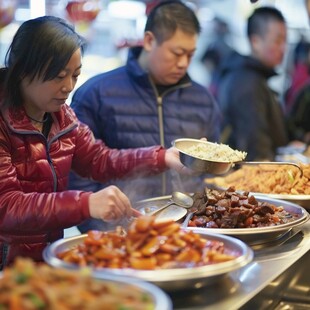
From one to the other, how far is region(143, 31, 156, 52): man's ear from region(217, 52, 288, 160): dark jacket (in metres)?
1.55

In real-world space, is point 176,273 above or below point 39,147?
below

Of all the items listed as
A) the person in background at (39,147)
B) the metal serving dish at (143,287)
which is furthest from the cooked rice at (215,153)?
the metal serving dish at (143,287)

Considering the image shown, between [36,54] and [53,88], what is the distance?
15cm

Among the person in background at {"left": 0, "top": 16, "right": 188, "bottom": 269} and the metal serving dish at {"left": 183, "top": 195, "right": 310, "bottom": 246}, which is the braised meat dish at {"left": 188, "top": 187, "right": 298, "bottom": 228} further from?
the person in background at {"left": 0, "top": 16, "right": 188, "bottom": 269}

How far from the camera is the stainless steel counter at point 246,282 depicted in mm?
2020

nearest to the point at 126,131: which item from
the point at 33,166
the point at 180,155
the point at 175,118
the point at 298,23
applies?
the point at 175,118

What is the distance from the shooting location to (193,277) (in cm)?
193

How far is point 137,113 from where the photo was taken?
12.6ft

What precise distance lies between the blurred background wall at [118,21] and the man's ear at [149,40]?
116cm

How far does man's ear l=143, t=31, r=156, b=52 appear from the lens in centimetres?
388

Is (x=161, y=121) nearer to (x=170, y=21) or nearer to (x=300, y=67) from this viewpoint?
(x=170, y=21)

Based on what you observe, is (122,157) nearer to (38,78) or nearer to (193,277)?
(38,78)

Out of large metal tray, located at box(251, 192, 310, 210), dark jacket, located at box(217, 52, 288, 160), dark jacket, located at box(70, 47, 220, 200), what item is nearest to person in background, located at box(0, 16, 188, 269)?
dark jacket, located at box(70, 47, 220, 200)

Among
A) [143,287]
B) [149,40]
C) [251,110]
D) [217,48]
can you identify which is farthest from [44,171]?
[217,48]
